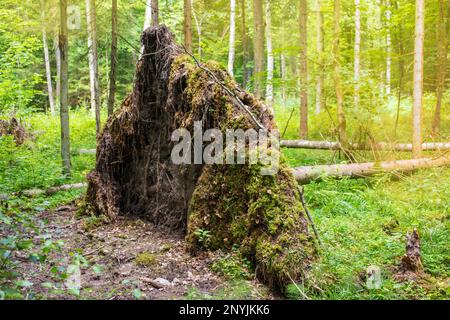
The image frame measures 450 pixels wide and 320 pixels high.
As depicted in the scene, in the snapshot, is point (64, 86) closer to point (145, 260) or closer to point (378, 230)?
point (145, 260)

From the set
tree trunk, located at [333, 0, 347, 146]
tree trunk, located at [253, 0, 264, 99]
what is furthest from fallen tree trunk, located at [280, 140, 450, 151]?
tree trunk, located at [253, 0, 264, 99]

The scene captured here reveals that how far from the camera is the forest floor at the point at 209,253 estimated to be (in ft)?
14.9

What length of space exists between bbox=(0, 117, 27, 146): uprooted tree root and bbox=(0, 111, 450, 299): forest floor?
3.86 meters

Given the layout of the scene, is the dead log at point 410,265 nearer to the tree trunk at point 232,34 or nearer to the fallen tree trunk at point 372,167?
the fallen tree trunk at point 372,167

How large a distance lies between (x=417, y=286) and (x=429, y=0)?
14.6 m

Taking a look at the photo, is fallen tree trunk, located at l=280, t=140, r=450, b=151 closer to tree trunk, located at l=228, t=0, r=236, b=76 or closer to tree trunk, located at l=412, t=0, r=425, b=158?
tree trunk, located at l=412, t=0, r=425, b=158

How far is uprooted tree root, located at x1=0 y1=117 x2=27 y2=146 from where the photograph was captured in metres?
13.6

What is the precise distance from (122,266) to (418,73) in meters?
9.42

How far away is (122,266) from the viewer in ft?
18.2

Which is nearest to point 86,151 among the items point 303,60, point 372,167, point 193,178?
point 303,60

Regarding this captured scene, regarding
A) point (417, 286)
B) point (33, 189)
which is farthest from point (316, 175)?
point (33, 189)

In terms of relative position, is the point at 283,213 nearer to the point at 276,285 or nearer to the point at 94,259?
the point at 276,285

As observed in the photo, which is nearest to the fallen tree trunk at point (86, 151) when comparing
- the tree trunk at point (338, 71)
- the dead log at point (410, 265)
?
the tree trunk at point (338, 71)

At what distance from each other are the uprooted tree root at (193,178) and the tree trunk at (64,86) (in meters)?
3.68
